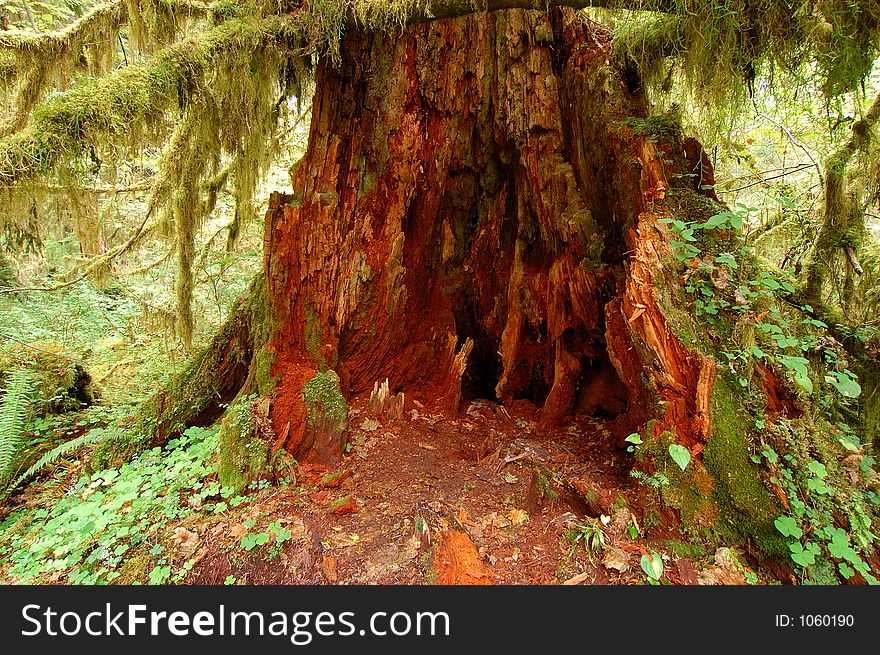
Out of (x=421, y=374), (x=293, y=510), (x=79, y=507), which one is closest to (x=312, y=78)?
(x=421, y=374)

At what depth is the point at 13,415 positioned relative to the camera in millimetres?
3982

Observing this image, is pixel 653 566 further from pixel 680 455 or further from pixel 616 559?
pixel 680 455

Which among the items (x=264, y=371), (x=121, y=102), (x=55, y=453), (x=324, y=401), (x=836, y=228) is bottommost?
(x=55, y=453)

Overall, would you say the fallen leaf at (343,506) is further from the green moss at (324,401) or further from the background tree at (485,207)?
the green moss at (324,401)

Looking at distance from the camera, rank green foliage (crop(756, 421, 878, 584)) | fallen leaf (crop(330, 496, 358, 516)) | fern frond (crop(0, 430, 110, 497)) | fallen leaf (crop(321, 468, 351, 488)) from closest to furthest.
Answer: green foliage (crop(756, 421, 878, 584)) < fallen leaf (crop(330, 496, 358, 516)) < fallen leaf (crop(321, 468, 351, 488)) < fern frond (crop(0, 430, 110, 497))

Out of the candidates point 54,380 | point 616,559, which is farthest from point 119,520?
point 616,559

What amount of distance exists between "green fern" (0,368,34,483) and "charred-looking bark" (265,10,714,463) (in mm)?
2724

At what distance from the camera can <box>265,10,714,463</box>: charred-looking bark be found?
353cm

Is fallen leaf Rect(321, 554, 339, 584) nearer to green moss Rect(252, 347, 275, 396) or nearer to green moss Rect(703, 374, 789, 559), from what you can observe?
green moss Rect(252, 347, 275, 396)

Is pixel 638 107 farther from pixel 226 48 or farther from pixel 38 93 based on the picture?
pixel 38 93

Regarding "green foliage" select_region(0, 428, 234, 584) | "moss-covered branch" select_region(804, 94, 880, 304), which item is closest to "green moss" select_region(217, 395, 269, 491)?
"green foliage" select_region(0, 428, 234, 584)

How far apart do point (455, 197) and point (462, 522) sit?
118 inches

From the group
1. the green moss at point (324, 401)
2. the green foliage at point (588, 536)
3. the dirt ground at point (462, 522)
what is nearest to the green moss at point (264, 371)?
the green moss at point (324, 401)

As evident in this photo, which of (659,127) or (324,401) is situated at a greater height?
(659,127)
